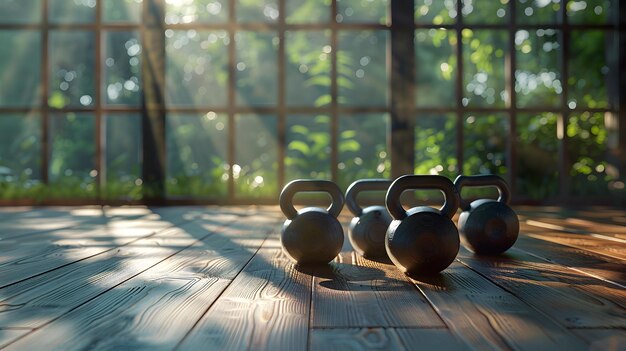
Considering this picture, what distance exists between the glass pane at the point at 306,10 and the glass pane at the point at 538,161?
10523 mm

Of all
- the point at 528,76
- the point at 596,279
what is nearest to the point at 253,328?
the point at 596,279

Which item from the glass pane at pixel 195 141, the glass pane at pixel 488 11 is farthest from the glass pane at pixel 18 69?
the glass pane at pixel 488 11

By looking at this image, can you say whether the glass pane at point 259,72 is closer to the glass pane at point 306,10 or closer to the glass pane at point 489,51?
the glass pane at point 306,10

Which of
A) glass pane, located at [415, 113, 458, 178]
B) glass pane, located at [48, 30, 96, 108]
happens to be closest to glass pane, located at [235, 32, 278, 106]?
glass pane, located at [48, 30, 96, 108]

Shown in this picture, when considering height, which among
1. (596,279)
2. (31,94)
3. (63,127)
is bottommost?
(596,279)

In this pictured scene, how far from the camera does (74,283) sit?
5.11 ft

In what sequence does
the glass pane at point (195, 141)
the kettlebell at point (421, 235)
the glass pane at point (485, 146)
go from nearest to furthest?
the kettlebell at point (421, 235)
the glass pane at point (485, 146)
the glass pane at point (195, 141)

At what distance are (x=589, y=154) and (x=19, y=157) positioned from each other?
1074 centimetres

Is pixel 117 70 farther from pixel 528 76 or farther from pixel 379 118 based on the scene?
pixel 528 76

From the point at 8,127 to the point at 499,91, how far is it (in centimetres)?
1260

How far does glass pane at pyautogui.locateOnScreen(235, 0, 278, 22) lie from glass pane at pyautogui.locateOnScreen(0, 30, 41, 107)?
5.64 meters

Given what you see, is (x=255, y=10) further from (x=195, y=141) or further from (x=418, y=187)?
(x=418, y=187)

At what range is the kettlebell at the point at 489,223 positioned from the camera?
2064 millimetres

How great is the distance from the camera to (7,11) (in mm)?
14805
